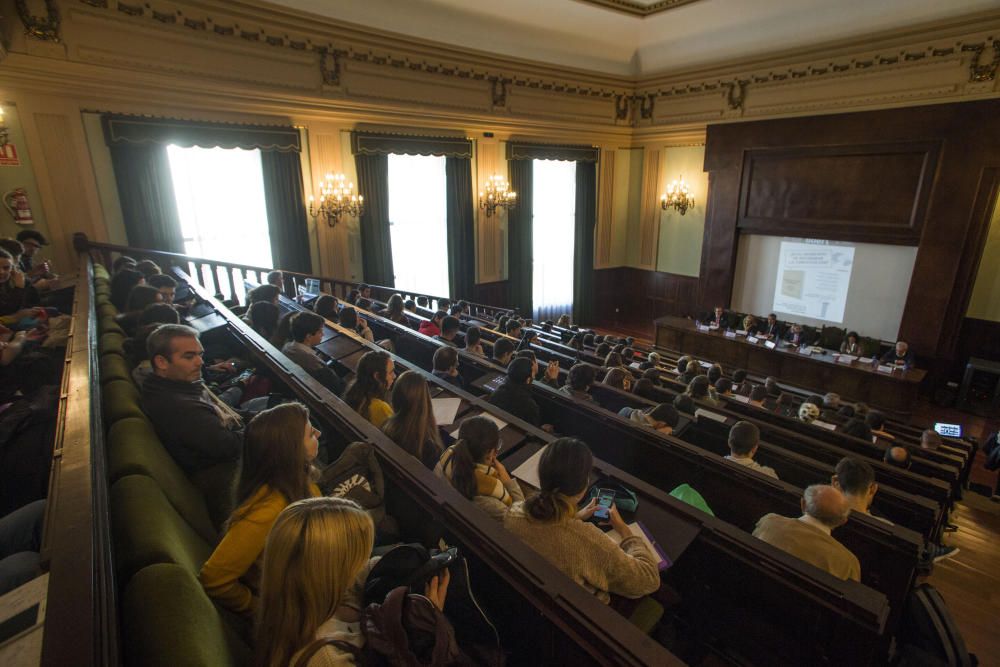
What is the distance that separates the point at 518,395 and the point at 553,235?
737 cm

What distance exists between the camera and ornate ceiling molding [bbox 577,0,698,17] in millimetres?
7379

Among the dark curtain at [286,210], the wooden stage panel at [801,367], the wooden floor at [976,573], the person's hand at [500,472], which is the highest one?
the dark curtain at [286,210]

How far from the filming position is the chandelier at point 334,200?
6.78 m

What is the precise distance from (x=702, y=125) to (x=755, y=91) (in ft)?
3.31

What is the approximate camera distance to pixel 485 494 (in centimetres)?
188

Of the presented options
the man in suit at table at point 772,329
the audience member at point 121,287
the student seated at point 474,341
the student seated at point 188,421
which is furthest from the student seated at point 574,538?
the man in suit at table at point 772,329

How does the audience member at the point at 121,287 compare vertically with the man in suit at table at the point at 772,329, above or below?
above

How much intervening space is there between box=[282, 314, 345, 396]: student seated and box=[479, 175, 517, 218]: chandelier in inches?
228

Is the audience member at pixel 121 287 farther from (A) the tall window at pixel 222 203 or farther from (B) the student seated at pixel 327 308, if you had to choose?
(A) the tall window at pixel 222 203

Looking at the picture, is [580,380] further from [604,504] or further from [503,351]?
[604,504]

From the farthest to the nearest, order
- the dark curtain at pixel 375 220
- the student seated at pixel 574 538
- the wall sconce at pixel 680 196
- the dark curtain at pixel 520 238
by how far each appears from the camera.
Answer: the wall sconce at pixel 680 196 → the dark curtain at pixel 520 238 → the dark curtain at pixel 375 220 → the student seated at pixel 574 538

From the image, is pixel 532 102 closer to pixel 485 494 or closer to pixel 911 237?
pixel 911 237

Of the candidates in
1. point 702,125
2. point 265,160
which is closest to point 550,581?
point 265,160

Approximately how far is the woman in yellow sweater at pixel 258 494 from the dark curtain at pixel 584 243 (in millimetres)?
9171
